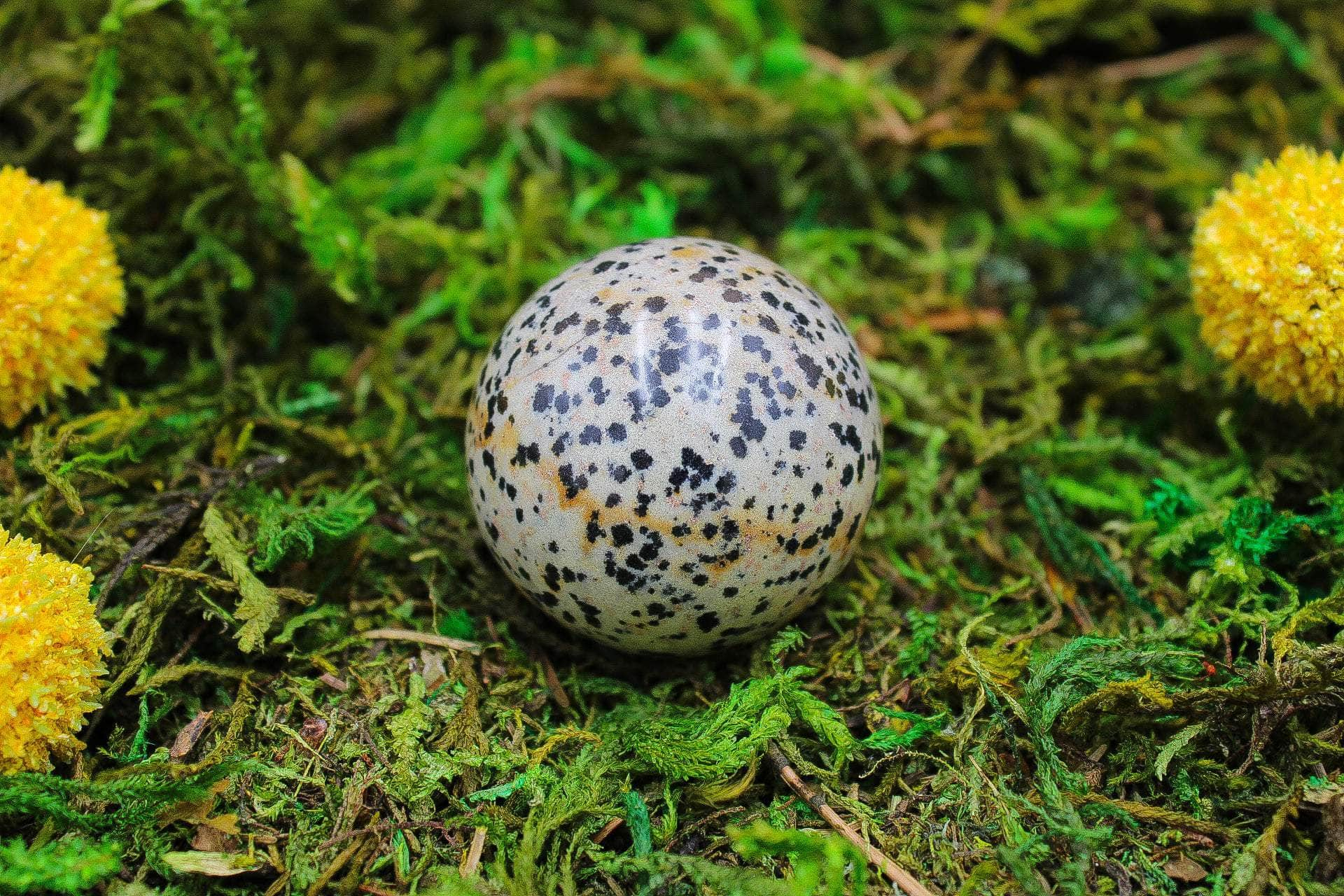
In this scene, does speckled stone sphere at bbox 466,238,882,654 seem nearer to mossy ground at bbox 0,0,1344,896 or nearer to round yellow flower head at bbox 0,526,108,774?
mossy ground at bbox 0,0,1344,896

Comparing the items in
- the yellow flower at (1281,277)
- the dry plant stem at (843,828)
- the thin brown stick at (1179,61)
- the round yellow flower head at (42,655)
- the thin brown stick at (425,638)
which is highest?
the thin brown stick at (1179,61)

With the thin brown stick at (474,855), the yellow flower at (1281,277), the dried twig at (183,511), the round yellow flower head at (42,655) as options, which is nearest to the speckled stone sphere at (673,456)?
the thin brown stick at (474,855)

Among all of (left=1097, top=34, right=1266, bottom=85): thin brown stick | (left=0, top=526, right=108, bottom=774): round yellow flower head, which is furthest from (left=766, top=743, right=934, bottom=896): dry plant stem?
(left=1097, top=34, right=1266, bottom=85): thin brown stick

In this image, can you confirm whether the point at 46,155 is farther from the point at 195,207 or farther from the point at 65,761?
the point at 65,761

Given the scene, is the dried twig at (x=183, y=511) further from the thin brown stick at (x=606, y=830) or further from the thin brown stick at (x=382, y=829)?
the thin brown stick at (x=606, y=830)

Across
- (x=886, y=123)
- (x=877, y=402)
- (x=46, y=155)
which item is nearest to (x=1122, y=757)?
(x=877, y=402)
